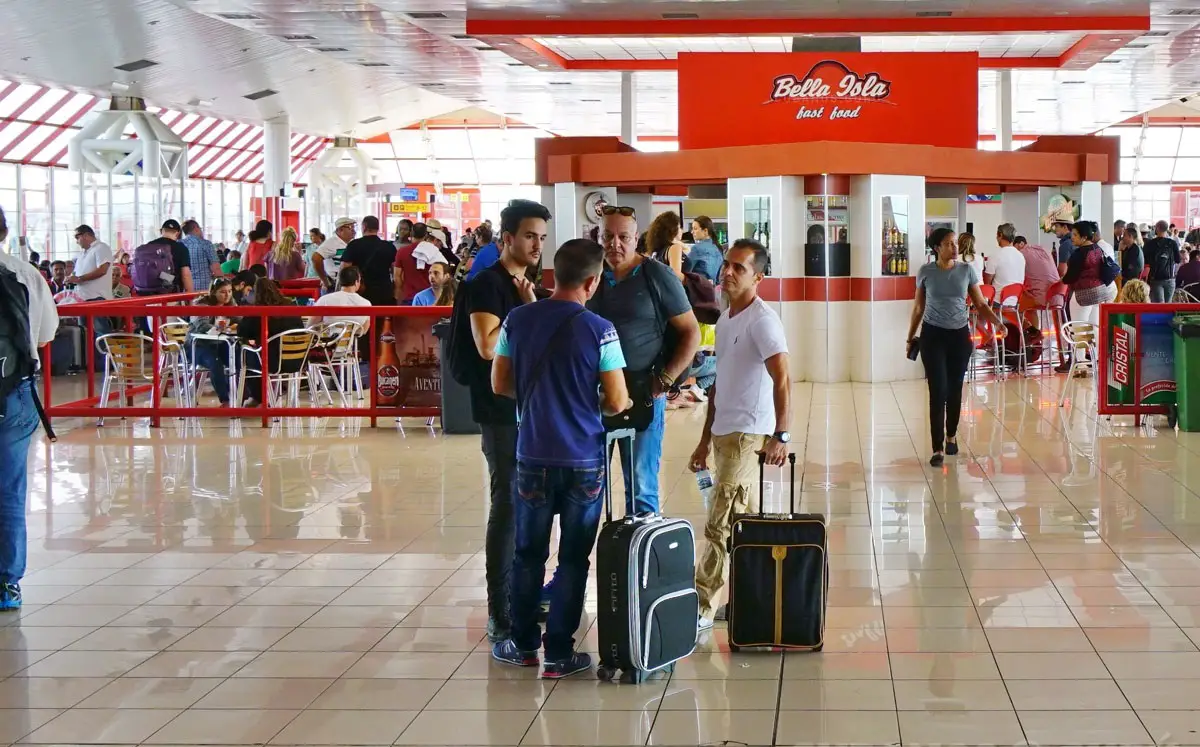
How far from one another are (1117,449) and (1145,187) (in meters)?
37.2

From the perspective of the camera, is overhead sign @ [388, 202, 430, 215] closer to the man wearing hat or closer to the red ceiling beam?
the man wearing hat

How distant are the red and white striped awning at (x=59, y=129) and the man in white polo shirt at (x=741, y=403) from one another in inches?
911

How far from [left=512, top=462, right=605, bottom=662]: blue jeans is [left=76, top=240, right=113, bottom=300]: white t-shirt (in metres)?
11.8

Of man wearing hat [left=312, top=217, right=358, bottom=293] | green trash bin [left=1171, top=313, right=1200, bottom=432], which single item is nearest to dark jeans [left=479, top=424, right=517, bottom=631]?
green trash bin [left=1171, top=313, right=1200, bottom=432]

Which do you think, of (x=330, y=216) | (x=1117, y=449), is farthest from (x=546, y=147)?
(x=330, y=216)

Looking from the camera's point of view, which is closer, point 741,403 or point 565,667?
point 565,667

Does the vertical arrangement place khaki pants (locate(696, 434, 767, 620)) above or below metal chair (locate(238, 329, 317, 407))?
below

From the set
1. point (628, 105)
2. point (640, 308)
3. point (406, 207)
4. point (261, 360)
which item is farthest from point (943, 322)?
point (406, 207)

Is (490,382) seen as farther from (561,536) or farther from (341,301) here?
(341,301)

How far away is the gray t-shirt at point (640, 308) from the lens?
495 cm

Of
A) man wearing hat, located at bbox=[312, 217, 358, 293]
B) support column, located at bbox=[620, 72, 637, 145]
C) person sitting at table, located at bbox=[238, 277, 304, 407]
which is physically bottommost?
person sitting at table, located at bbox=[238, 277, 304, 407]

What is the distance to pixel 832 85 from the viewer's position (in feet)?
52.6

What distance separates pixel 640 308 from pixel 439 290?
6.35m

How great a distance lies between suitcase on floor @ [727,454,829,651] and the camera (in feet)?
15.1
